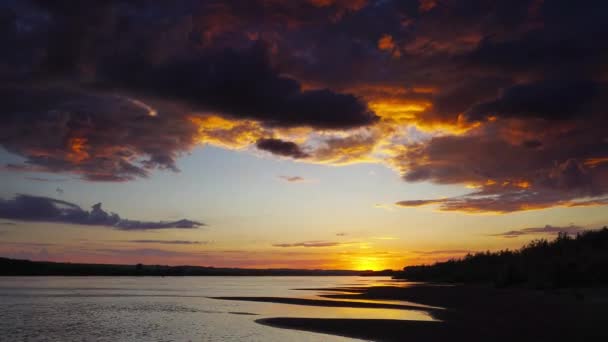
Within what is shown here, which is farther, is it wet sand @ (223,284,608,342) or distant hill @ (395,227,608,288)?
distant hill @ (395,227,608,288)

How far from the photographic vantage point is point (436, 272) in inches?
4151

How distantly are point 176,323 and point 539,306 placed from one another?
73.9 ft

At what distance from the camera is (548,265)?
51625 mm

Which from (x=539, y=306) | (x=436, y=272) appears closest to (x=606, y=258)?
(x=539, y=306)

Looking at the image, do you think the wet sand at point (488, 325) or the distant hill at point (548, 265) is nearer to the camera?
the wet sand at point (488, 325)

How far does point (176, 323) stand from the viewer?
25219mm

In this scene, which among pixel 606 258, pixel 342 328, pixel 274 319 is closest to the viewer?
pixel 342 328

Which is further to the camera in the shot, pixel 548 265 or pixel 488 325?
pixel 548 265

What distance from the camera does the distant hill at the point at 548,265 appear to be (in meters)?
46.0

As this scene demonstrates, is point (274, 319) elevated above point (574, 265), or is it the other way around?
point (574, 265)

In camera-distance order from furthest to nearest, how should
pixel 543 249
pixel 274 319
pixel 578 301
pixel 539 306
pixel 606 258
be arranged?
1. pixel 543 249
2. pixel 606 258
3. pixel 578 301
4. pixel 539 306
5. pixel 274 319

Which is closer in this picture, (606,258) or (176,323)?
(176,323)

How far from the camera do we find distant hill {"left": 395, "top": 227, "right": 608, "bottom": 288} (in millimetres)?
46031

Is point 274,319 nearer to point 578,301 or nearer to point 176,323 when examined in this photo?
point 176,323
